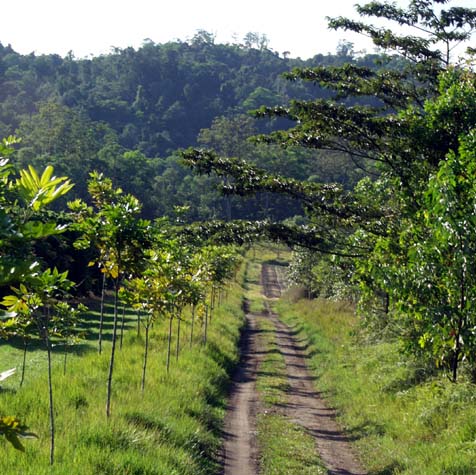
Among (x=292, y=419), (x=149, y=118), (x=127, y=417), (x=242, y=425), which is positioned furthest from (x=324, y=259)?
(x=149, y=118)

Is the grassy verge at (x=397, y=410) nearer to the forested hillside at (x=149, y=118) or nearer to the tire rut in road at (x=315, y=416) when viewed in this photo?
the tire rut in road at (x=315, y=416)

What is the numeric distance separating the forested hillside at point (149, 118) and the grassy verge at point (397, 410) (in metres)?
59.3

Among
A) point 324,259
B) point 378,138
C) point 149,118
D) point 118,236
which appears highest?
point 149,118

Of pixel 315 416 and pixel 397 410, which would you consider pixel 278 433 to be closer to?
pixel 315 416

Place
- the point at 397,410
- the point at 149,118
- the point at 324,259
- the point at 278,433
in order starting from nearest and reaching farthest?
the point at 278,433, the point at 397,410, the point at 324,259, the point at 149,118

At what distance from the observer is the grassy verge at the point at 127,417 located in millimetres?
7926

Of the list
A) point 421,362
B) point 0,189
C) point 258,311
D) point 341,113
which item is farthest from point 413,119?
point 258,311

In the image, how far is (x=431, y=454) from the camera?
35.4 feet

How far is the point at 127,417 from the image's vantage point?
34.4 ft

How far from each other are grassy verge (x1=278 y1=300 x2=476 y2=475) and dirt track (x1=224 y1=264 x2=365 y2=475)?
386 mm

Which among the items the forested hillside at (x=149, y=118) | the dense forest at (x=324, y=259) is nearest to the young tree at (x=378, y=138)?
the dense forest at (x=324, y=259)

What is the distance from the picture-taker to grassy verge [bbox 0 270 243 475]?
7926 millimetres

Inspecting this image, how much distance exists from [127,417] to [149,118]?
13969 cm

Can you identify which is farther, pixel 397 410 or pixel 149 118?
pixel 149 118
